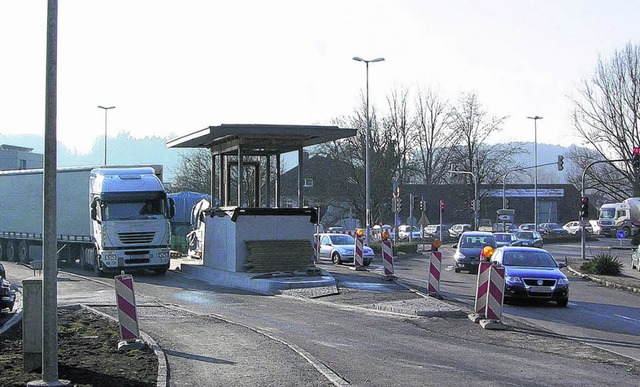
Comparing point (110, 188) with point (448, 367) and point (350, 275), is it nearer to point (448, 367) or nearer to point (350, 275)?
point (350, 275)

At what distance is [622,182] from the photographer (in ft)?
223

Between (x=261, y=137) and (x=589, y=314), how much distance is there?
12149 millimetres

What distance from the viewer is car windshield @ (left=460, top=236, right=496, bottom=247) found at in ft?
116

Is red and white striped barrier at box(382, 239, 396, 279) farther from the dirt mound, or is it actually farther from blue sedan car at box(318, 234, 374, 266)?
the dirt mound

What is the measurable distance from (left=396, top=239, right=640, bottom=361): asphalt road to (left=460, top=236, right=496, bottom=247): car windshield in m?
4.59

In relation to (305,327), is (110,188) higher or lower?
higher

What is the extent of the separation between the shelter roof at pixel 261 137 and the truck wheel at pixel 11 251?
1414 centimetres

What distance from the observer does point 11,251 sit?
41.0 m

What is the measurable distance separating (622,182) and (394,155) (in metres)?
20.4

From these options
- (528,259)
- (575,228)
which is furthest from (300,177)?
(575,228)

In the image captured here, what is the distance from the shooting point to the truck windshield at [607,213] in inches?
3127

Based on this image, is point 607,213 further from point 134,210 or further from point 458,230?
point 134,210

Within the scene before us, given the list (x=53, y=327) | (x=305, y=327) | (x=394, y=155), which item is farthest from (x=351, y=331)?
(x=394, y=155)

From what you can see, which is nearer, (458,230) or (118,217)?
(118,217)
